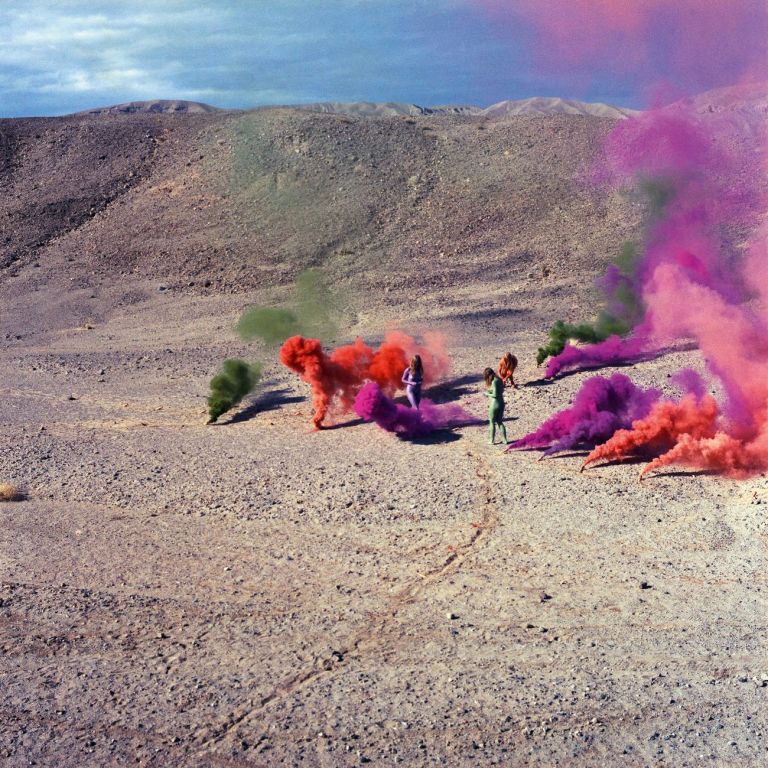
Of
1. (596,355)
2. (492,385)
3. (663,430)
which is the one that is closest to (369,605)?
(663,430)

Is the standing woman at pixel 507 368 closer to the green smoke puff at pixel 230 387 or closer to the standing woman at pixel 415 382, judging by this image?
the standing woman at pixel 415 382

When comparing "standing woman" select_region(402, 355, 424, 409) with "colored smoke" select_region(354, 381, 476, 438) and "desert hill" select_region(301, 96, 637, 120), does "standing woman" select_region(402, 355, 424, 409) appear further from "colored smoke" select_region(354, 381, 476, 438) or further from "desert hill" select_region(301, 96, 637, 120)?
"desert hill" select_region(301, 96, 637, 120)

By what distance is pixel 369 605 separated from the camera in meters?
9.29

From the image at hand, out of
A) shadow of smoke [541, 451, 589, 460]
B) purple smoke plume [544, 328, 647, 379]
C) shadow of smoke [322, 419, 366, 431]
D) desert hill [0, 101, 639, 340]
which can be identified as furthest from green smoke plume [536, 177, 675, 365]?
desert hill [0, 101, 639, 340]

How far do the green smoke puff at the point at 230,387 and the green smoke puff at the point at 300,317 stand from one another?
609 cm

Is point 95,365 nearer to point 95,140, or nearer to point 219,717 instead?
point 219,717

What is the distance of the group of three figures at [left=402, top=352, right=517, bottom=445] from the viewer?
14.9 m

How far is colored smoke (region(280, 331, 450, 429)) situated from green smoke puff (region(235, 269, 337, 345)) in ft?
24.3

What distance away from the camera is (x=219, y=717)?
7.36 m

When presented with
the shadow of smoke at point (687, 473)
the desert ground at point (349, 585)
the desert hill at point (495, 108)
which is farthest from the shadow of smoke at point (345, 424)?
the desert hill at point (495, 108)

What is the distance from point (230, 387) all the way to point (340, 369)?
2457 millimetres

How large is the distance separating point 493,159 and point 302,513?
1437 inches

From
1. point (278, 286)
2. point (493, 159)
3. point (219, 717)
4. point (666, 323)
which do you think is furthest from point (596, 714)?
point (493, 159)

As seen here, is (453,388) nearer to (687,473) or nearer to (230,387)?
(230,387)
